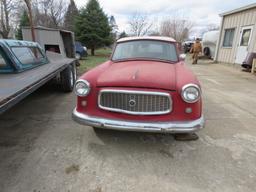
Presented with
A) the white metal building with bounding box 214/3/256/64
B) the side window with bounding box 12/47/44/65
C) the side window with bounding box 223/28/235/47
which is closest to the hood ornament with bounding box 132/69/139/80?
the side window with bounding box 12/47/44/65

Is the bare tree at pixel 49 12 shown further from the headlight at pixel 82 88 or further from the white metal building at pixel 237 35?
the headlight at pixel 82 88

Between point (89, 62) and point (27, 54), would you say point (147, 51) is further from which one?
point (89, 62)

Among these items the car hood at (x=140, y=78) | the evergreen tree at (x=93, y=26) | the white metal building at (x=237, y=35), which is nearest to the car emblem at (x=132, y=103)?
the car hood at (x=140, y=78)

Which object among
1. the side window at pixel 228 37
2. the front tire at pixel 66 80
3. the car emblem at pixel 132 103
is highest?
the side window at pixel 228 37

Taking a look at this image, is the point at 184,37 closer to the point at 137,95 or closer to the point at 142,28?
the point at 142,28

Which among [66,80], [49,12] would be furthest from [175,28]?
[66,80]

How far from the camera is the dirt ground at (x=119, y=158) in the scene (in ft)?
7.53

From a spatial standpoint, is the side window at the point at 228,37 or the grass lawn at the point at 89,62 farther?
the side window at the point at 228,37

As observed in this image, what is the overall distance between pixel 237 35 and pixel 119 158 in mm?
12519

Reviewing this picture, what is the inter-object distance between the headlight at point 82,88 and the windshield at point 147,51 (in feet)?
4.83

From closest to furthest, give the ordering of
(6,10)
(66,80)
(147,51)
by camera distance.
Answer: (147,51), (66,80), (6,10)

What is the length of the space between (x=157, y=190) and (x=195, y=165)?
73 cm

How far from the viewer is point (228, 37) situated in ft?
44.3

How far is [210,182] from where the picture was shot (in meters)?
2.34
